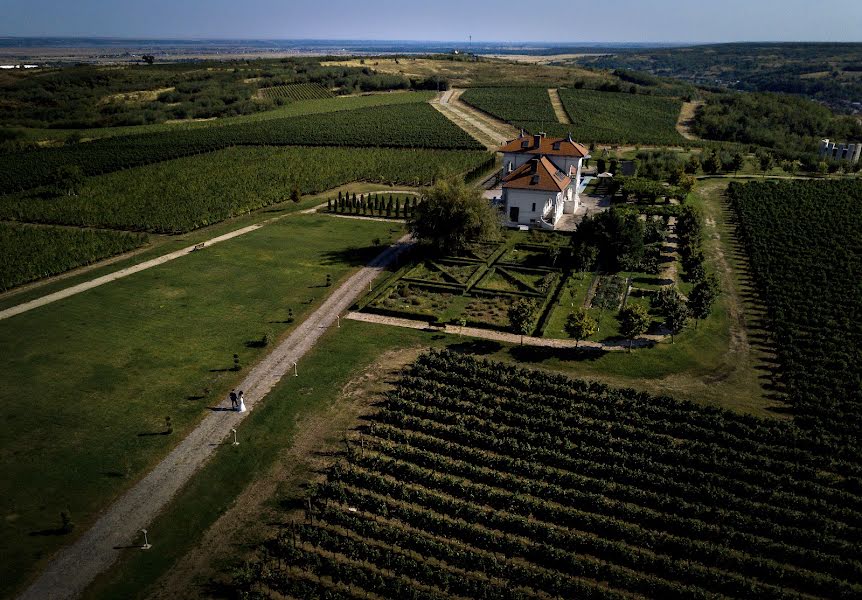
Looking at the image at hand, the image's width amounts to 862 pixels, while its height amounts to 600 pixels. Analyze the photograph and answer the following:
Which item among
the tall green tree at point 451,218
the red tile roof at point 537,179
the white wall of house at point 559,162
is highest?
the white wall of house at point 559,162

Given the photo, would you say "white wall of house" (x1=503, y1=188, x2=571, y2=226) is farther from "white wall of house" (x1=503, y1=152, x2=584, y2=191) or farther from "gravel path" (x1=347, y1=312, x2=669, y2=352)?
"gravel path" (x1=347, y1=312, x2=669, y2=352)

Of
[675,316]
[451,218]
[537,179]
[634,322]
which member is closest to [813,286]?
[675,316]

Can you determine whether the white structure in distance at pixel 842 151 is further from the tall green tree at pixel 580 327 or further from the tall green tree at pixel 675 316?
the tall green tree at pixel 580 327

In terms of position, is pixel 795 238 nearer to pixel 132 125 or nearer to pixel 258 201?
pixel 258 201

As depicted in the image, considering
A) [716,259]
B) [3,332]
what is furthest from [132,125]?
[716,259]

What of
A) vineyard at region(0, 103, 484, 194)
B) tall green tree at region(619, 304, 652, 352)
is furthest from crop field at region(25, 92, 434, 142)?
tall green tree at region(619, 304, 652, 352)

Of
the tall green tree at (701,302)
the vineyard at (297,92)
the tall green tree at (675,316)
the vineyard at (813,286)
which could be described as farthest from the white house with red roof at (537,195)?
the vineyard at (297,92)
